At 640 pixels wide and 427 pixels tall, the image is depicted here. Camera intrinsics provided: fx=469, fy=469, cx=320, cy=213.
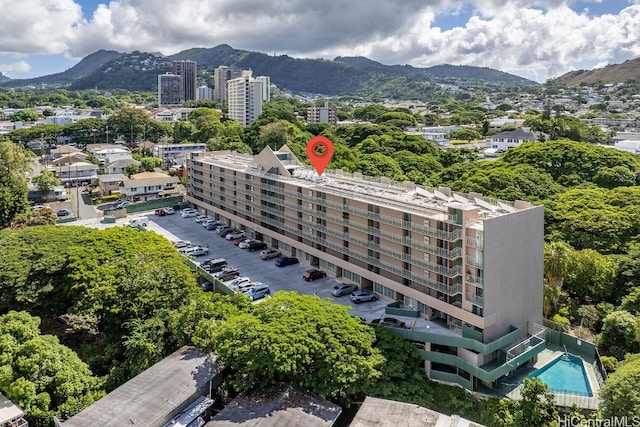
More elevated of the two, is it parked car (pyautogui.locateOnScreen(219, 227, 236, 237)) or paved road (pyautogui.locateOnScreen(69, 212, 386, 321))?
parked car (pyautogui.locateOnScreen(219, 227, 236, 237))

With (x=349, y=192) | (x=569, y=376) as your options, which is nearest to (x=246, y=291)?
(x=349, y=192)

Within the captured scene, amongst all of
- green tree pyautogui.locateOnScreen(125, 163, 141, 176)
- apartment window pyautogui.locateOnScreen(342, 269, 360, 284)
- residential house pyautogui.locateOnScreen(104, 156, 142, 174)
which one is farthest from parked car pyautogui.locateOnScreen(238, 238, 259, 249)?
residential house pyautogui.locateOnScreen(104, 156, 142, 174)

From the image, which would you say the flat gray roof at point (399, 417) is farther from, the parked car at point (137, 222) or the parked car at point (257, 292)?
the parked car at point (137, 222)

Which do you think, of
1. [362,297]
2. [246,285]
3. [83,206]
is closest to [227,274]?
[246,285]

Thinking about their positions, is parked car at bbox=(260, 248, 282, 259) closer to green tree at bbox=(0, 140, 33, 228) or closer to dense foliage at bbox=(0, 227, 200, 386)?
dense foliage at bbox=(0, 227, 200, 386)

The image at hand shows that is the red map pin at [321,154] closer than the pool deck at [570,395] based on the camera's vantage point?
No

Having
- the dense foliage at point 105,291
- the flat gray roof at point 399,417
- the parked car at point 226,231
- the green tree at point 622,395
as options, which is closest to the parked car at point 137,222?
the parked car at point 226,231
